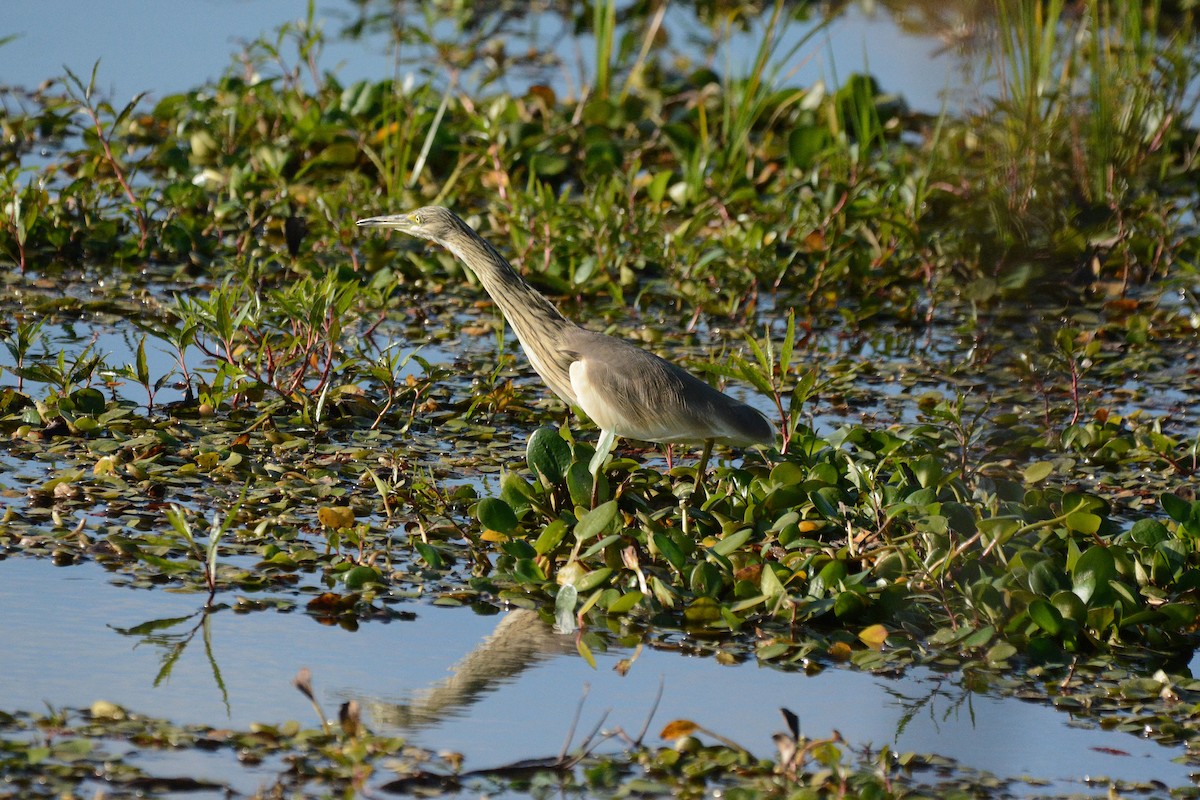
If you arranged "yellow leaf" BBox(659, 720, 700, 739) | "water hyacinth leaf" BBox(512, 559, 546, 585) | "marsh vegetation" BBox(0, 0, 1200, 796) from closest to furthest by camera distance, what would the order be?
1. "yellow leaf" BBox(659, 720, 700, 739)
2. "marsh vegetation" BBox(0, 0, 1200, 796)
3. "water hyacinth leaf" BBox(512, 559, 546, 585)

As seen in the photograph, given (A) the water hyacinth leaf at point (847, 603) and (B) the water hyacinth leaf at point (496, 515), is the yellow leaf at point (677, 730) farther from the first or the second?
(B) the water hyacinth leaf at point (496, 515)

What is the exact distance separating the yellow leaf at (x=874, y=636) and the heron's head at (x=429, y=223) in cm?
218

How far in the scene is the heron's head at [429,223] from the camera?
5.26 metres

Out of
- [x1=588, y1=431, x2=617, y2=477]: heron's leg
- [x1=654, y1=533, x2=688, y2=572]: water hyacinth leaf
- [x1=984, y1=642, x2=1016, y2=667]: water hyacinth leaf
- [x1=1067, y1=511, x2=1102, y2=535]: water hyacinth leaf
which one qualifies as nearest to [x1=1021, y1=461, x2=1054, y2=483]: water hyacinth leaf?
[x1=1067, y1=511, x2=1102, y2=535]: water hyacinth leaf

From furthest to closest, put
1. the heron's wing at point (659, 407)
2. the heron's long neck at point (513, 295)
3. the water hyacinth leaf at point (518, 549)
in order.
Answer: the heron's long neck at point (513, 295) < the heron's wing at point (659, 407) < the water hyacinth leaf at point (518, 549)

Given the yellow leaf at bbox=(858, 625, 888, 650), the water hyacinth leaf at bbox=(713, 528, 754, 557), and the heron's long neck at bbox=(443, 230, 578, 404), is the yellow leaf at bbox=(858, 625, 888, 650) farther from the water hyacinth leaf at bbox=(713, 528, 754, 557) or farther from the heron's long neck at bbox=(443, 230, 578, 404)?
the heron's long neck at bbox=(443, 230, 578, 404)

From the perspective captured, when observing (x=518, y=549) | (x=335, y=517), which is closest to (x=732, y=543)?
(x=518, y=549)

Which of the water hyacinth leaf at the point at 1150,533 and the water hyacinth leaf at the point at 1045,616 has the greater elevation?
the water hyacinth leaf at the point at 1150,533

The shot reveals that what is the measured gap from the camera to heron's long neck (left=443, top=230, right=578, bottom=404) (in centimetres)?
475

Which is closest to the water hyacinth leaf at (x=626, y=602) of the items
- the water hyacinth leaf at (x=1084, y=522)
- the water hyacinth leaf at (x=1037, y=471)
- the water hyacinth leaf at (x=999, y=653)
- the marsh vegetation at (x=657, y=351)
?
the marsh vegetation at (x=657, y=351)

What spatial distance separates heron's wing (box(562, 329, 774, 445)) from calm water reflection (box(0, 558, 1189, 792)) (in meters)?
0.86

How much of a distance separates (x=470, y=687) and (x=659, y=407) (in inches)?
50.1

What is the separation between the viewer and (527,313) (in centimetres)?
489

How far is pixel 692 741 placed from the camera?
308 centimetres
